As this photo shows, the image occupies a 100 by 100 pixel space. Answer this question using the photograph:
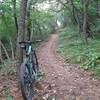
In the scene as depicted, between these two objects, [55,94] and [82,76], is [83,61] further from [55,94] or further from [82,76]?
[55,94]

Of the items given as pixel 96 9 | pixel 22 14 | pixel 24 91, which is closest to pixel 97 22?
pixel 96 9

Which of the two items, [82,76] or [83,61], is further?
[83,61]

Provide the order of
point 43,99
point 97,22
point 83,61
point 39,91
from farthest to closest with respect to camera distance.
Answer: point 97,22, point 83,61, point 39,91, point 43,99

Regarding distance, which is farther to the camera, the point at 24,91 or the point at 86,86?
the point at 86,86

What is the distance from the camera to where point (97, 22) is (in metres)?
19.9

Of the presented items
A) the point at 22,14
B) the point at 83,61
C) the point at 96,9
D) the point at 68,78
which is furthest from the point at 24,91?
the point at 96,9

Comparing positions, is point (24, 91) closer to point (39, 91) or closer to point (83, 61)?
point (39, 91)

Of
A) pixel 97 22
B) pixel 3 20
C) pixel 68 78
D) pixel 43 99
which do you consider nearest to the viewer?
pixel 43 99

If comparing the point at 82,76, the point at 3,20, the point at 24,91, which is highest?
the point at 3,20

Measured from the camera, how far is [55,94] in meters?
5.85

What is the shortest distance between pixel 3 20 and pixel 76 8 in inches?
272

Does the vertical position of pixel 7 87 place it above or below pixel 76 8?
below

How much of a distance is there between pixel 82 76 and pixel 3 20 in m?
9.26

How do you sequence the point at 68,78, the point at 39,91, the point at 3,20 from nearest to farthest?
the point at 39,91 < the point at 68,78 < the point at 3,20
